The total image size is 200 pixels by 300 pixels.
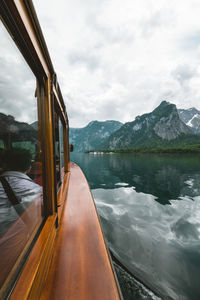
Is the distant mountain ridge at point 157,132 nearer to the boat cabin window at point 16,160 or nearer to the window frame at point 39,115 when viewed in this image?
the window frame at point 39,115

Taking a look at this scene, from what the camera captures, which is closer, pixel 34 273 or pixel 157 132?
→ pixel 34 273

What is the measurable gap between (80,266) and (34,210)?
723mm

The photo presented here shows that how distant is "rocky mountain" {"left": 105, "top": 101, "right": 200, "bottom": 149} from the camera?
11488cm

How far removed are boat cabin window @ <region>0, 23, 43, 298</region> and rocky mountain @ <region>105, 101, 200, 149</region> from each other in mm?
121252

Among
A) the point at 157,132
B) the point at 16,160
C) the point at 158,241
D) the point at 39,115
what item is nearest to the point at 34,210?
the point at 16,160

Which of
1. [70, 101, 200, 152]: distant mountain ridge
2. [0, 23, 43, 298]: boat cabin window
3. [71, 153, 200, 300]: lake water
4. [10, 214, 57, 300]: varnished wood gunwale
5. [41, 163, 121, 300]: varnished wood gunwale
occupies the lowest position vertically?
[71, 153, 200, 300]: lake water

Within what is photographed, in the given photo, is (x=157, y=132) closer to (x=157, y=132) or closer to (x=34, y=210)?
(x=157, y=132)

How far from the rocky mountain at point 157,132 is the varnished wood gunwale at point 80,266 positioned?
12088 cm

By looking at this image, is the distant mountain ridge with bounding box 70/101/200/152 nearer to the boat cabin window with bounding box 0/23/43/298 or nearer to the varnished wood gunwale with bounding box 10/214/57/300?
the boat cabin window with bounding box 0/23/43/298

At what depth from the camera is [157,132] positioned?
12525 cm

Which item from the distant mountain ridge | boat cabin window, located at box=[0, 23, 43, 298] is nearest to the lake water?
boat cabin window, located at box=[0, 23, 43, 298]

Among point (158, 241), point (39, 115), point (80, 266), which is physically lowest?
point (158, 241)

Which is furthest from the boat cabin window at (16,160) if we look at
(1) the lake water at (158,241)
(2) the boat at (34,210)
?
(1) the lake water at (158,241)

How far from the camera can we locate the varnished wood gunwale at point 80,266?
0.92 metres
